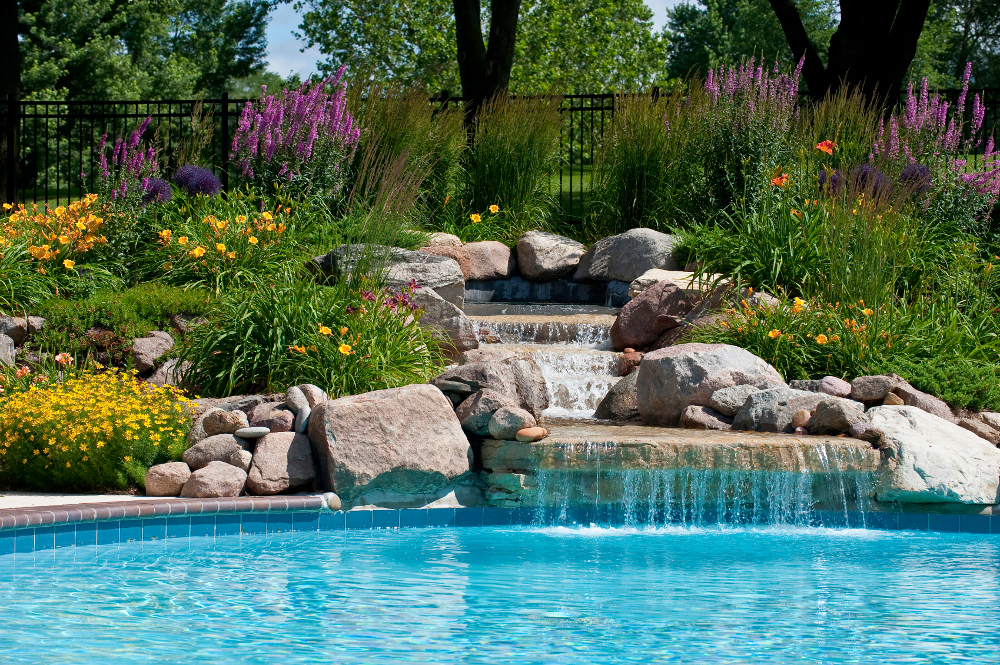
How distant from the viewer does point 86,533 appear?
5.23m

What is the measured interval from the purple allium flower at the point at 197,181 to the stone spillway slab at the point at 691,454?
14.6 feet

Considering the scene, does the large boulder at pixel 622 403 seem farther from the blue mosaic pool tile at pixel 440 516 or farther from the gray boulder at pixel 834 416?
the blue mosaic pool tile at pixel 440 516

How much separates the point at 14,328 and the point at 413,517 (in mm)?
3459

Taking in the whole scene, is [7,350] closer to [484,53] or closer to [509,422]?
[509,422]

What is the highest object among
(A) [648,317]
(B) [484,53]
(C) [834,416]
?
(B) [484,53]

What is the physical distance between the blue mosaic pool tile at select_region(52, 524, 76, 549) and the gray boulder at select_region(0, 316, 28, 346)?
9.19 feet

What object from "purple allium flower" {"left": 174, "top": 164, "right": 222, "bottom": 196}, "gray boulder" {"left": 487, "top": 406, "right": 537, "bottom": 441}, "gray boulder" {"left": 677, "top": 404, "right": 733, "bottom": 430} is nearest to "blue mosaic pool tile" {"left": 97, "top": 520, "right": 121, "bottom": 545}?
"gray boulder" {"left": 487, "top": 406, "right": 537, "bottom": 441}

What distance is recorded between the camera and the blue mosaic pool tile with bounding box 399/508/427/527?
596cm

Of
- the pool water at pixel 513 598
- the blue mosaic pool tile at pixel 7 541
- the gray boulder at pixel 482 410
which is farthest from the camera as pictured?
the gray boulder at pixel 482 410

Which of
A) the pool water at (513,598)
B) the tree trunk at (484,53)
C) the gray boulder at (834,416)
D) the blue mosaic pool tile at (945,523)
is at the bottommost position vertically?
the pool water at (513,598)

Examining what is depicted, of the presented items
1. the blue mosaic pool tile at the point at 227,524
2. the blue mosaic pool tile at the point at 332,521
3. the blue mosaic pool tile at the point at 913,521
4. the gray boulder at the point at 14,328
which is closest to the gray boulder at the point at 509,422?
the blue mosaic pool tile at the point at 332,521

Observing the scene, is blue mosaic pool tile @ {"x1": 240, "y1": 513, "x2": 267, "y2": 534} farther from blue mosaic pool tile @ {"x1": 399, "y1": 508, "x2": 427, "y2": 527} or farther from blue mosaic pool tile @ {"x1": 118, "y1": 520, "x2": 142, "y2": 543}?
blue mosaic pool tile @ {"x1": 399, "y1": 508, "x2": 427, "y2": 527}

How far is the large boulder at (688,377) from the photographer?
266 inches

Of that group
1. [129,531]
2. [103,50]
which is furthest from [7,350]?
[103,50]
